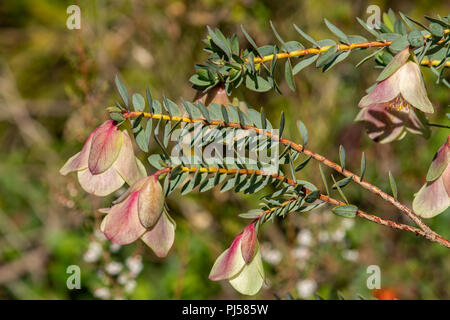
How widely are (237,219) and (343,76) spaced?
450mm

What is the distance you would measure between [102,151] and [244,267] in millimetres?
149

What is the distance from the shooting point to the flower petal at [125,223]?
39 cm

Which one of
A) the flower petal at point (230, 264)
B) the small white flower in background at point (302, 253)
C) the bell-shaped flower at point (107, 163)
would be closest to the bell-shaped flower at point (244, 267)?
the flower petal at point (230, 264)

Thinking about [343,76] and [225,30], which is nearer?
[343,76]

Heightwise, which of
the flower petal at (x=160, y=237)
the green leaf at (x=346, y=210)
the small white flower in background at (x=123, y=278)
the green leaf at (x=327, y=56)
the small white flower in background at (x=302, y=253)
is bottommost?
the flower petal at (x=160, y=237)

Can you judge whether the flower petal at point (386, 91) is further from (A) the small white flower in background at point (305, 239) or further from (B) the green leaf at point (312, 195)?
(A) the small white flower in background at point (305, 239)

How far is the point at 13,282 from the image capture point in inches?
50.5

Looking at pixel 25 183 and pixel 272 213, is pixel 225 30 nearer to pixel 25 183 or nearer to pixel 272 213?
pixel 25 183

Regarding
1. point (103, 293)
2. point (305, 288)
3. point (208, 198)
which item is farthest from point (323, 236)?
point (103, 293)

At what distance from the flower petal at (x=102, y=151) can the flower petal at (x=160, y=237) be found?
2.4 inches

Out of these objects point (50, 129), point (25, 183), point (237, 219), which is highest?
point (50, 129)
